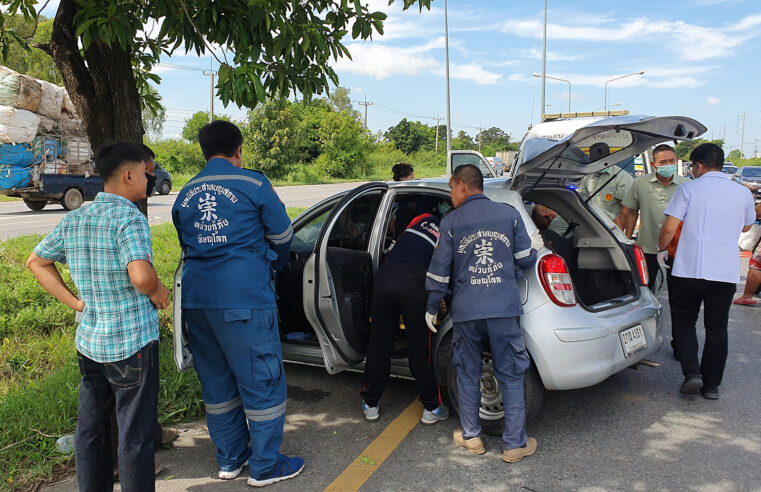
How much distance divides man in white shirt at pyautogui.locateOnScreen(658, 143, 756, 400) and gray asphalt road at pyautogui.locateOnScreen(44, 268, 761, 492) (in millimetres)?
284

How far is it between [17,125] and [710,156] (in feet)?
54.0

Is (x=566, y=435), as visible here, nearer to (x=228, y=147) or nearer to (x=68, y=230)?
(x=228, y=147)

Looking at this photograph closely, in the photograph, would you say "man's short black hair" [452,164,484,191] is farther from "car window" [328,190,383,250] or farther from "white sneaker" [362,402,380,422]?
"white sneaker" [362,402,380,422]

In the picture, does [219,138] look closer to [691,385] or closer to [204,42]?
[204,42]

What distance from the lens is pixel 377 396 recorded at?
397 centimetres

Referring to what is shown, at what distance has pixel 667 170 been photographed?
5.38 metres

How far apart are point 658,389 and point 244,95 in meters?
3.65

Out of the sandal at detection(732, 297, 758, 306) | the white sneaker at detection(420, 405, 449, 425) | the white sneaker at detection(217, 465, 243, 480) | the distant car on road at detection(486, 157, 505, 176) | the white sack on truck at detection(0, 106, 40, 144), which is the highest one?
the white sack on truck at detection(0, 106, 40, 144)

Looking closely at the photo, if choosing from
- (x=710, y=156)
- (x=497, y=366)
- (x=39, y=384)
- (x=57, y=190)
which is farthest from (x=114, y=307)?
(x=57, y=190)

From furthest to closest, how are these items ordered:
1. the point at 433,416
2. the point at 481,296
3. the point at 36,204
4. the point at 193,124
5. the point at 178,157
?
the point at 193,124, the point at 178,157, the point at 36,204, the point at 433,416, the point at 481,296

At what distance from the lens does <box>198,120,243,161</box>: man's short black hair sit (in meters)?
3.22

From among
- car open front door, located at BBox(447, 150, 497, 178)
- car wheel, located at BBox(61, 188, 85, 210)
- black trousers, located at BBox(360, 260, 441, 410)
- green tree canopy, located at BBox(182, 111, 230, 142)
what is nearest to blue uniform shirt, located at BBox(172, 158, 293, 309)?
black trousers, located at BBox(360, 260, 441, 410)

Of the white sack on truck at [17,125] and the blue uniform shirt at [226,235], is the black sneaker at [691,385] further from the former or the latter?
the white sack on truck at [17,125]

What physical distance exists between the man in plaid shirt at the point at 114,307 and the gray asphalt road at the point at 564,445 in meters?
0.57
